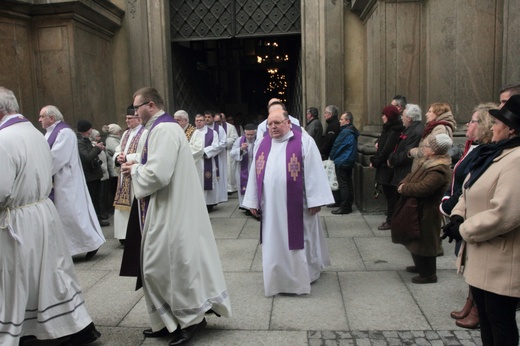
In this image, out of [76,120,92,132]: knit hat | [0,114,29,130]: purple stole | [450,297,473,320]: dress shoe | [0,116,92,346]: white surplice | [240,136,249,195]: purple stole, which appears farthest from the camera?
[240,136,249,195]: purple stole

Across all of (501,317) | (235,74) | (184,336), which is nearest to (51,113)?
(184,336)

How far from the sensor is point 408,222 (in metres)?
4.61

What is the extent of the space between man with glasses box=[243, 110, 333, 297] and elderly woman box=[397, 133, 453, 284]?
87 centimetres

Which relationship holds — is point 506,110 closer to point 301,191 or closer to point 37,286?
point 301,191

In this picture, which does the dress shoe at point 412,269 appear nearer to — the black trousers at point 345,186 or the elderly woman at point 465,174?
the elderly woman at point 465,174

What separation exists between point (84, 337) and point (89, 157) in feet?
14.1

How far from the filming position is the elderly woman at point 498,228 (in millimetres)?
2520

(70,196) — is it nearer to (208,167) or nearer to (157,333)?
(157,333)

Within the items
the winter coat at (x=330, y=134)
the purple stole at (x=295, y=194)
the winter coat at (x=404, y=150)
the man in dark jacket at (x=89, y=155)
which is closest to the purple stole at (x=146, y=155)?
the purple stole at (x=295, y=194)

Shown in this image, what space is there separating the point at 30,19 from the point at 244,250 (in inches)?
230

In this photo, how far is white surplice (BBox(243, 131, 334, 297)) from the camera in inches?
180

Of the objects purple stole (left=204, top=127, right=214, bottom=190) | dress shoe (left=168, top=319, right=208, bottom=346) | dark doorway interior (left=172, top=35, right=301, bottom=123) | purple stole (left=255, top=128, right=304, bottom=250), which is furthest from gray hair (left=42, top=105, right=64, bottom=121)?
dark doorway interior (left=172, top=35, right=301, bottom=123)

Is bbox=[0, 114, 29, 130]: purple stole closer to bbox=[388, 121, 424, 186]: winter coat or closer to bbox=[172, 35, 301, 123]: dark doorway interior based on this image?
bbox=[388, 121, 424, 186]: winter coat

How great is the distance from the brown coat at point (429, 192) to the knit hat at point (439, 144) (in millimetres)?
72
